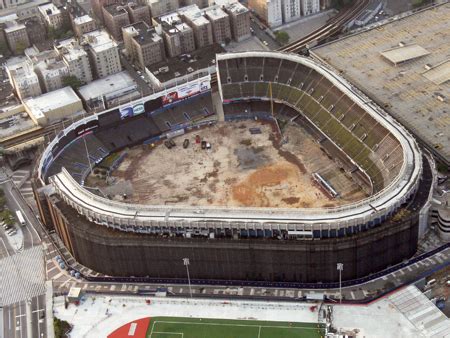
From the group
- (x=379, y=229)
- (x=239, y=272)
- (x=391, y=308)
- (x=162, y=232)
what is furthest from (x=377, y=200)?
(x=162, y=232)

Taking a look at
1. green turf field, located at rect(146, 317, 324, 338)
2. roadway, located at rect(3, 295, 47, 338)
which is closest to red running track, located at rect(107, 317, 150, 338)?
green turf field, located at rect(146, 317, 324, 338)

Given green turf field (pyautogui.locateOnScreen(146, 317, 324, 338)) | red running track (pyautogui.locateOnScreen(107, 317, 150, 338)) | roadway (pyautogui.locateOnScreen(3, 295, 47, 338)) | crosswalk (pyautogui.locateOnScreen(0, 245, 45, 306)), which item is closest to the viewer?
green turf field (pyautogui.locateOnScreen(146, 317, 324, 338))

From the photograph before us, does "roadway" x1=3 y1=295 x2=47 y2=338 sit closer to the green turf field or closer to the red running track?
the red running track

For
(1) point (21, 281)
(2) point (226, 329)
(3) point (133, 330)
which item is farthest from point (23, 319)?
(2) point (226, 329)

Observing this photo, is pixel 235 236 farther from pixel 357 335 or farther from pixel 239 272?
pixel 357 335

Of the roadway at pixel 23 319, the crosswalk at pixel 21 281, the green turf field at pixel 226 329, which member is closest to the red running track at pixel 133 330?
the green turf field at pixel 226 329

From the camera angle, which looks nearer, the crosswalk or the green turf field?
the green turf field

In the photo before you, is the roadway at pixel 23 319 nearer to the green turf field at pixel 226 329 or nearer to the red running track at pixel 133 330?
the red running track at pixel 133 330
